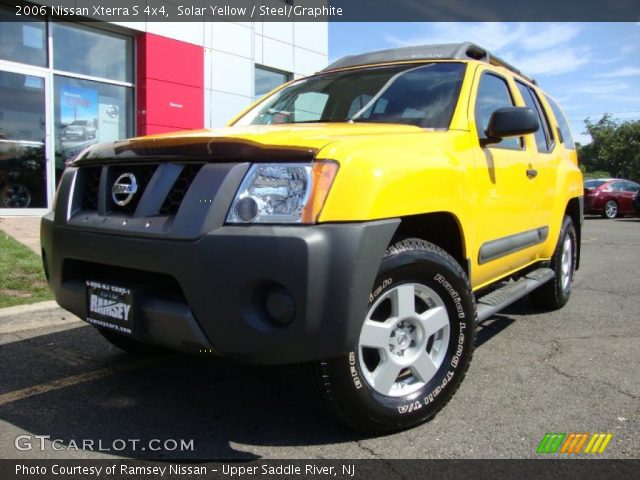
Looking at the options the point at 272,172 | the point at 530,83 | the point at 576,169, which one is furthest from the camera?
the point at 576,169

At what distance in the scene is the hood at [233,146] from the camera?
2.17m

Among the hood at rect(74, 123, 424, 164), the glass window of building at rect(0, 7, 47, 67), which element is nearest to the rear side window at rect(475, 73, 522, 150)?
the hood at rect(74, 123, 424, 164)

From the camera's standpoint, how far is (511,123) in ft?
10.4

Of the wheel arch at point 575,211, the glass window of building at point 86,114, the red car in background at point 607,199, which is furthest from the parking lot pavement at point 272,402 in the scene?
the red car in background at point 607,199

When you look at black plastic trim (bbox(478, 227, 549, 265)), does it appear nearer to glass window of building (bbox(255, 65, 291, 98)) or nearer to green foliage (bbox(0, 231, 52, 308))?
green foliage (bbox(0, 231, 52, 308))

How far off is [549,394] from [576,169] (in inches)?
111

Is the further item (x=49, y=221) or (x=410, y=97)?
(x=410, y=97)

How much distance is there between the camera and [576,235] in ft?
17.7

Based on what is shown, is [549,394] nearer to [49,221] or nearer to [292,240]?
[292,240]

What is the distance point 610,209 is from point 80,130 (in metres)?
15.9

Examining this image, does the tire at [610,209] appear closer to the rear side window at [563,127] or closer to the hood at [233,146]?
the rear side window at [563,127]

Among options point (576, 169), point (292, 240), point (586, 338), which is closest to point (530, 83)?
point (576, 169)

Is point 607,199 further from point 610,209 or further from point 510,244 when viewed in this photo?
point 510,244

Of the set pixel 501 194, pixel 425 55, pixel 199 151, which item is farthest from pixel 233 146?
pixel 425 55
